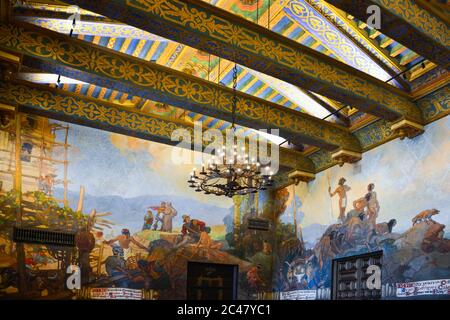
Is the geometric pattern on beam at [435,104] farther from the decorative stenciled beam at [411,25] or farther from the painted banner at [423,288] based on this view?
the painted banner at [423,288]

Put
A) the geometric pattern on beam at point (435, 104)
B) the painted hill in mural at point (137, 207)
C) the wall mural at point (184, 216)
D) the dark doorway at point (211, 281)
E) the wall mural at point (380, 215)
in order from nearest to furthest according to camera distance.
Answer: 1. the wall mural at point (380, 215)
2. the geometric pattern on beam at point (435, 104)
3. the wall mural at point (184, 216)
4. the painted hill in mural at point (137, 207)
5. the dark doorway at point (211, 281)

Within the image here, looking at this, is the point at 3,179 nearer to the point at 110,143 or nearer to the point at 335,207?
the point at 110,143

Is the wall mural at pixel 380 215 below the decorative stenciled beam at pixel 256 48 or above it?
below

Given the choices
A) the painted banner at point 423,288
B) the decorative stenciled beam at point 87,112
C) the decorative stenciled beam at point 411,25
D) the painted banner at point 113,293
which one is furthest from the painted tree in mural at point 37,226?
the decorative stenciled beam at point 411,25

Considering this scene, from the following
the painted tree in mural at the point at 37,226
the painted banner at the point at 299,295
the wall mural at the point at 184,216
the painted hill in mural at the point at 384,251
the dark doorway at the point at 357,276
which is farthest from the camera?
the painted banner at the point at 299,295

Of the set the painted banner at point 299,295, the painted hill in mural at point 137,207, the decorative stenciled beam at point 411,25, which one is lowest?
the painted banner at point 299,295

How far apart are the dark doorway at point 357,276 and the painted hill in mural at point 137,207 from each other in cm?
366

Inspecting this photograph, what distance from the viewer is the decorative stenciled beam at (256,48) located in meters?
6.38

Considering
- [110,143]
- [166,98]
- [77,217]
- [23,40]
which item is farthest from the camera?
[110,143]

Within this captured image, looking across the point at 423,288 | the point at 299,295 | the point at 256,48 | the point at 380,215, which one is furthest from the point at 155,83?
the point at 299,295

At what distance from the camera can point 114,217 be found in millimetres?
11570

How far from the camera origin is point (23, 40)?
766 centimetres
